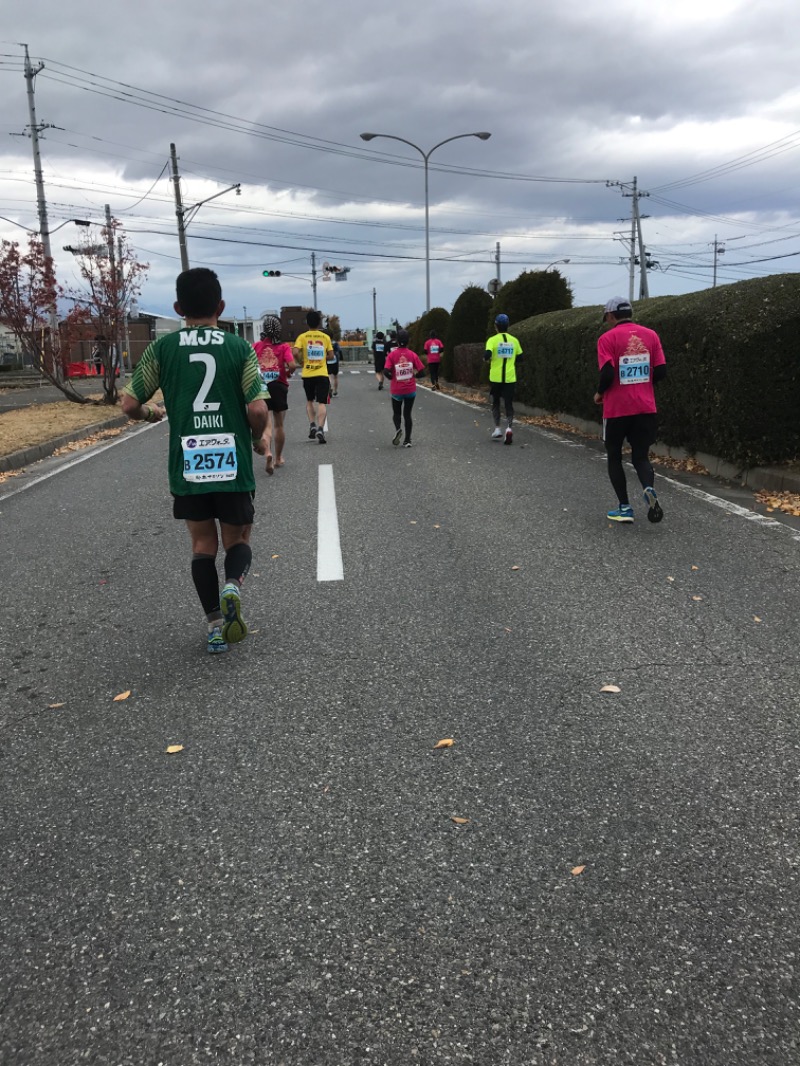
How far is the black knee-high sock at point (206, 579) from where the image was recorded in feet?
14.7

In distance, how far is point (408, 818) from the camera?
9.32 feet

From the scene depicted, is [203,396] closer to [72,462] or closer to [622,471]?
[622,471]

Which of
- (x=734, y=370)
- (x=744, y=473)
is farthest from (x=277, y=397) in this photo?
(x=744, y=473)

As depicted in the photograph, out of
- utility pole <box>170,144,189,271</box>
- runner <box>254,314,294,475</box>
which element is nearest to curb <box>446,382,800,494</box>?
runner <box>254,314,294,475</box>

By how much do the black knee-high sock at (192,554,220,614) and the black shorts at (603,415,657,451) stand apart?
4.17 metres

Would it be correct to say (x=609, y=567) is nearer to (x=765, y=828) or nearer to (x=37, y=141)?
(x=765, y=828)

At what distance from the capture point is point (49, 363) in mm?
24078

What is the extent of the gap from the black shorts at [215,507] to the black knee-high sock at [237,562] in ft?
0.59

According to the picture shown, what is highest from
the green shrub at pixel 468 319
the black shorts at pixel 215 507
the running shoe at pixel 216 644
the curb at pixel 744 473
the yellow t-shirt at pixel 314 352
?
the green shrub at pixel 468 319

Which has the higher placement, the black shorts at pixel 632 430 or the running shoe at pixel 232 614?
the black shorts at pixel 632 430

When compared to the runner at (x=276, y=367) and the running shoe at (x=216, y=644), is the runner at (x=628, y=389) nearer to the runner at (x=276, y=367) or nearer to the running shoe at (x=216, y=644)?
the running shoe at (x=216, y=644)

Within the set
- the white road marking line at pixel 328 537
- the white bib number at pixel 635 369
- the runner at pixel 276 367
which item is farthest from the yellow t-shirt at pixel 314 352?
the white bib number at pixel 635 369

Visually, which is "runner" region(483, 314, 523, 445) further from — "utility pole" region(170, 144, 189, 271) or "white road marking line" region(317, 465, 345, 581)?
"utility pole" region(170, 144, 189, 271)

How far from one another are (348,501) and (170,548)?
233 centimetres
